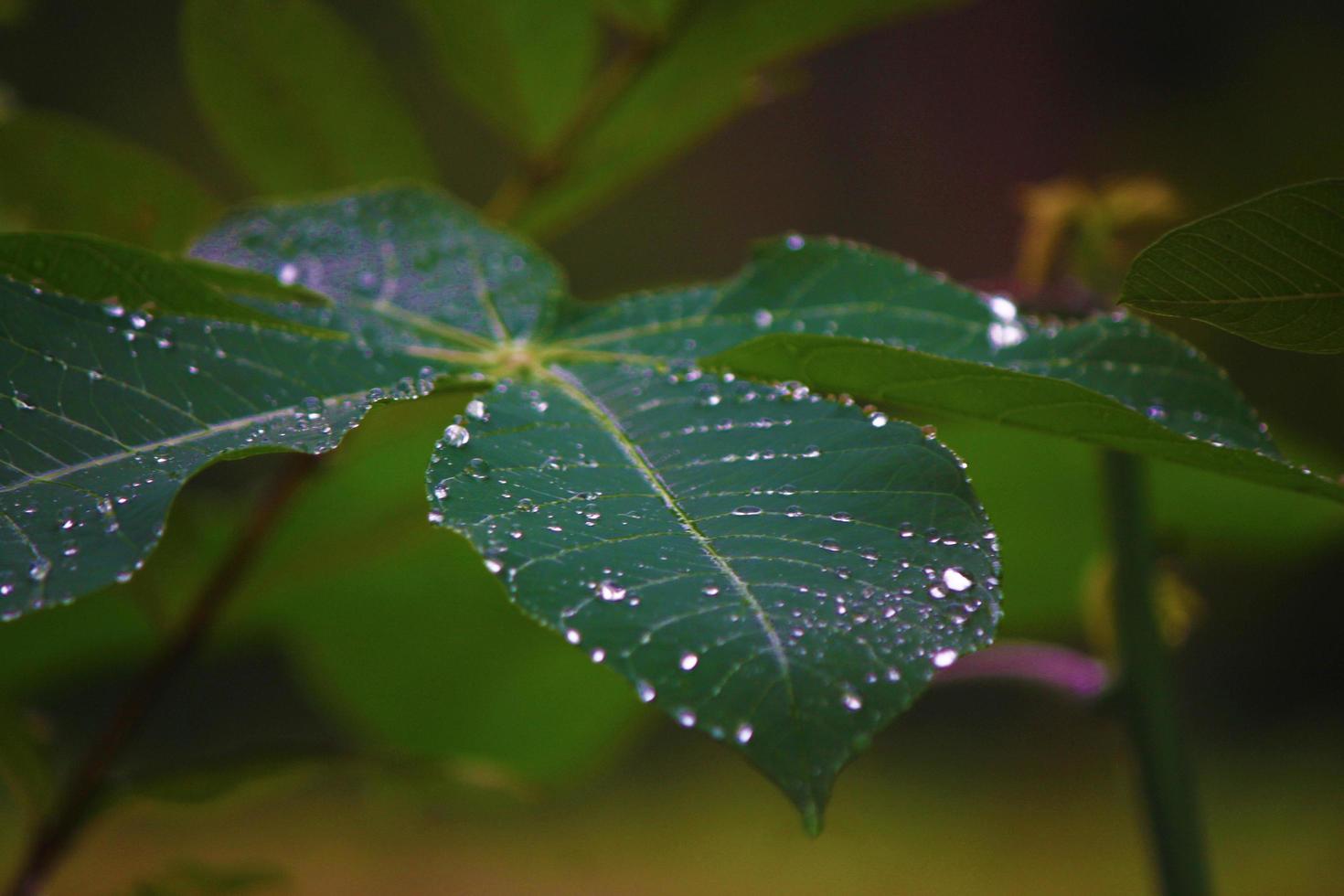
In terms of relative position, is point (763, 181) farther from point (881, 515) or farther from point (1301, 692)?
point (881, 515)

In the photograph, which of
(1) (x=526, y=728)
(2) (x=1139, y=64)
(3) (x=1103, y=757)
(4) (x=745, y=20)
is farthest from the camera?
(2) (x=1139, y=64)

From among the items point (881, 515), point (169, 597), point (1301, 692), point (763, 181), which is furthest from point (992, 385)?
point (1301, 692)

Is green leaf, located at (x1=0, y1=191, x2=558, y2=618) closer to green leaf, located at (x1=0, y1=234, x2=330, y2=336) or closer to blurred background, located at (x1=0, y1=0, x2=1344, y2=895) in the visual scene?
green leaf, located at (x1=0, y1=234, x2=330, y2=336)

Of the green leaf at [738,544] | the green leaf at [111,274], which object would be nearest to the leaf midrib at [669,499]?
the green leaf at [738,544]

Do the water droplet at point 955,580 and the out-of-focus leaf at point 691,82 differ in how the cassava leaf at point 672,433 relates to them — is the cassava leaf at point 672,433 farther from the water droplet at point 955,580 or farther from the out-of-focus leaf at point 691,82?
the out-of-focus leaf at point 691,82

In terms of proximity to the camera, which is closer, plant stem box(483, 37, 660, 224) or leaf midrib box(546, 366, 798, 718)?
leaf midrib box(546, 366, 798, 718)

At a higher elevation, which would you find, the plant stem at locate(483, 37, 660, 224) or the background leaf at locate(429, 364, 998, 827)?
the plant stem at locate(483, 37, 660, 224)

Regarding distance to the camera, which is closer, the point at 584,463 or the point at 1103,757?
the point at 584,463

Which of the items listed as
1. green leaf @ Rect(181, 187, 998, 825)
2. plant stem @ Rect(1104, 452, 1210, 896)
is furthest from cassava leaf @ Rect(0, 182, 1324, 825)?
plant stem @ Rect(1104, 452, 1210, 896)
